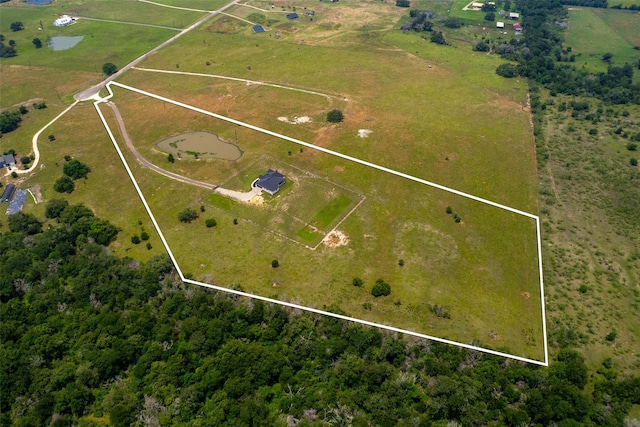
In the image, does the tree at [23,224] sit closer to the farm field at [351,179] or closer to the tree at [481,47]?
the farm field at [351,179]

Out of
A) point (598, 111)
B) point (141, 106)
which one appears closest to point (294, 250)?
point (141, 106)

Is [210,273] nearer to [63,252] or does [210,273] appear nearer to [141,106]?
[63,252]

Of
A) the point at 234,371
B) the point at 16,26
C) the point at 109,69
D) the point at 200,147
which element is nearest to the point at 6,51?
the point at 16,26

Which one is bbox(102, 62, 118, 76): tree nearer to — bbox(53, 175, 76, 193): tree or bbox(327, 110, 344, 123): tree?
bbox(53, 175, 76, 193): tree

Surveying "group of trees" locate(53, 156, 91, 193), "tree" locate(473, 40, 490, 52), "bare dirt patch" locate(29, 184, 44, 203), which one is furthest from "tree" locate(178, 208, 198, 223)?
"tree" locate(473, 40, 490, 52)

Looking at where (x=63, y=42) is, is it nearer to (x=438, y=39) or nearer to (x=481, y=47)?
(x=438, y=39)

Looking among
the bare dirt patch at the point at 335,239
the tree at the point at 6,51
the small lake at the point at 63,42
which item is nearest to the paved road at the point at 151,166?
the bare dirt patch at the point at 335,239

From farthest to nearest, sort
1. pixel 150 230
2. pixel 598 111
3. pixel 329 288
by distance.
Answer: pixel 598 111
pixel 150 230
pixel 329 288
